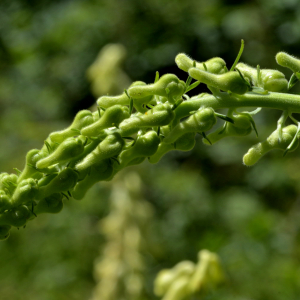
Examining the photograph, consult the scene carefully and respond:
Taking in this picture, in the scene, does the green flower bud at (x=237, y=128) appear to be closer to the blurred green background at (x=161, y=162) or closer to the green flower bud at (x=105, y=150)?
the green flower bud at (x=105, y=150)

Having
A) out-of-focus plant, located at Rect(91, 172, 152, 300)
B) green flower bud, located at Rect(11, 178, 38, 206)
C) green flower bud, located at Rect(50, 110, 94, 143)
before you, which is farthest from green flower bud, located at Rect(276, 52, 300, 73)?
out-of-focus plant, located at Rect(91, 172, 152, 300)

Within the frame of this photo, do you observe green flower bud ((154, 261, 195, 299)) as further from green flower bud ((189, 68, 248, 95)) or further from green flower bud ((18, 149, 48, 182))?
green flower bud ((189, 68, 248, 95))

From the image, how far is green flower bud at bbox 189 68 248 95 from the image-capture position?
1331mm

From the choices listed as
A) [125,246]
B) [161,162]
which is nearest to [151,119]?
[125,246]

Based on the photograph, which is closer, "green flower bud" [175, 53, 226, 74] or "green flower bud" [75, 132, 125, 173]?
"green flower bud" [75, 132, 125, 173]

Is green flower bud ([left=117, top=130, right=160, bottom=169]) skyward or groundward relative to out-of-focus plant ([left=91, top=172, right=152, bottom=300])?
skyward

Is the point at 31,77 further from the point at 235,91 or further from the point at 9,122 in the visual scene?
the point at 235,91

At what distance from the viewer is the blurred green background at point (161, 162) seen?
6156 millimetres

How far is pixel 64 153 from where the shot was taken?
1340 millimetres

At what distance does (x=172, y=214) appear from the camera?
7.38m

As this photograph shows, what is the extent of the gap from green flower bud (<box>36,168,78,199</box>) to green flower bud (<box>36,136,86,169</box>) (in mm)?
40

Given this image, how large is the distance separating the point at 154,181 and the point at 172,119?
6.25m

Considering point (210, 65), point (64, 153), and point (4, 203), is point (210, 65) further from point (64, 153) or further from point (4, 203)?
point (4, 203)

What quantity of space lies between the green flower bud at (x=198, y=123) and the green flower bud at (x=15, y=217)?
1.67 feet
